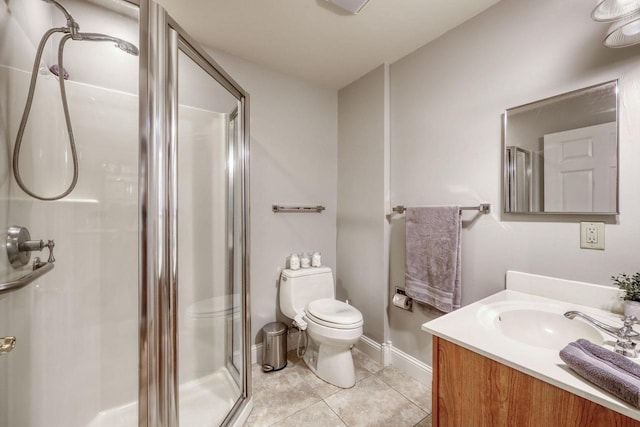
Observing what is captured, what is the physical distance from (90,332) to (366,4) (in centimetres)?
222

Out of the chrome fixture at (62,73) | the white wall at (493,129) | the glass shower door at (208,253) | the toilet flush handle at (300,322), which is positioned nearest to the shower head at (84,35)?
the chrome fixture at (62,73)

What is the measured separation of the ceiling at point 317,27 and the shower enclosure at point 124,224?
0.47 m

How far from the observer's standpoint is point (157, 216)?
0.89 metres

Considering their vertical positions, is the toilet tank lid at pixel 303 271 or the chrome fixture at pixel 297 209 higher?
the chrome fixture at pixel 297 209

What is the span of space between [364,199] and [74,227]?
5.94 ft

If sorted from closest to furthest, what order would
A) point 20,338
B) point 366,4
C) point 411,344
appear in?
point 20,338 < point 366,4 < point 411,344

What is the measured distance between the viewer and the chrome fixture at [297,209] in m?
2.15

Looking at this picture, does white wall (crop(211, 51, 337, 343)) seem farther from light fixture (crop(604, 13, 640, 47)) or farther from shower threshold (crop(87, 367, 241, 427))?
light fixture (crop(604, 13, 640, 47))

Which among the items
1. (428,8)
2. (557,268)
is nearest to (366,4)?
(428,8)

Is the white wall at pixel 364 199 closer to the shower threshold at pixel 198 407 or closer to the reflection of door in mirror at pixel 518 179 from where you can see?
the reflection of door in mirror at pixel 518 179

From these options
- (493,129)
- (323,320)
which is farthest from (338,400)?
(493,129)

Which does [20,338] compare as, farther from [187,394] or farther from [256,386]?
[256,386]

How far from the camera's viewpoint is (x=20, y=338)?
39.9 inches

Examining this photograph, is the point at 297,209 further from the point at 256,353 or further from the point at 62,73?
the point at 62,73
